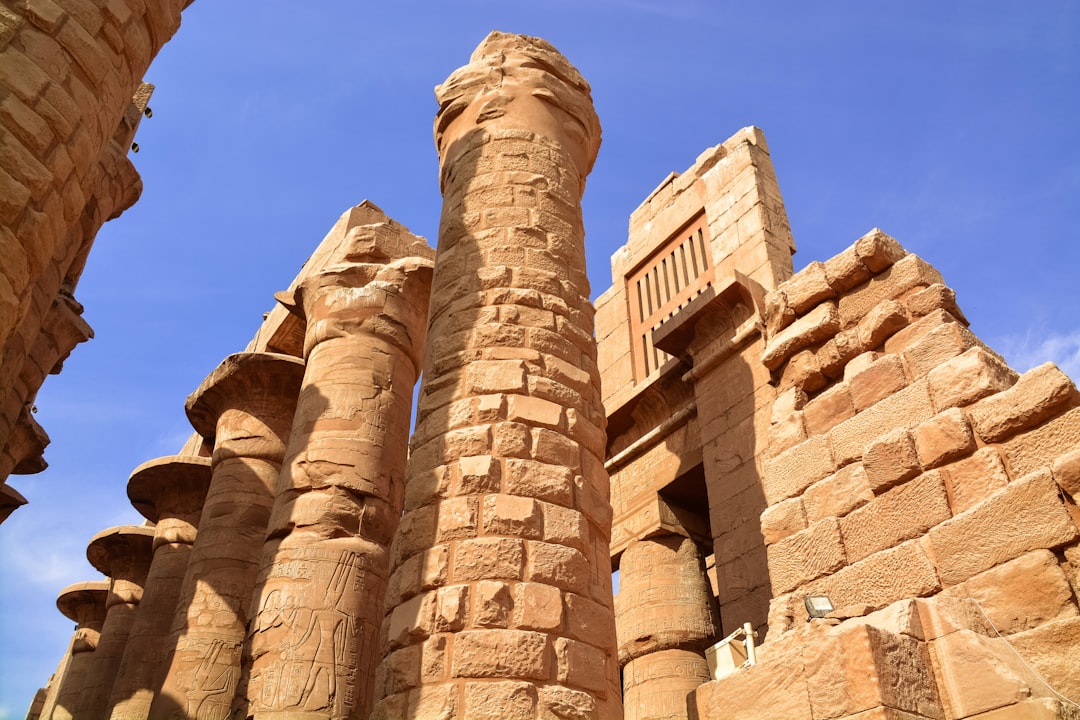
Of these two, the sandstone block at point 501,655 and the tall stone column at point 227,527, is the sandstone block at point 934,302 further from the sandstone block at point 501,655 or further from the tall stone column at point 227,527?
the tall stone column at point 227,527

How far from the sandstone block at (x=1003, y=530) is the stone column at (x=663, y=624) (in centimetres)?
472

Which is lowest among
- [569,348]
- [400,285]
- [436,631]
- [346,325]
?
[436,631]

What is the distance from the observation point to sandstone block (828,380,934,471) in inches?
180

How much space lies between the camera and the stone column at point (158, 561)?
1160 centimetres

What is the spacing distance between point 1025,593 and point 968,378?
1.18 m

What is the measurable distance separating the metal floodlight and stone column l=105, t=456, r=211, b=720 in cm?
1014

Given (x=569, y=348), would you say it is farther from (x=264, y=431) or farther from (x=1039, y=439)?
(x=264, y=431)

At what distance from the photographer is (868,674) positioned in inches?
127

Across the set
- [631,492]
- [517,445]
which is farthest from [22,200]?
[631,492]

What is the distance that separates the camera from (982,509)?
3.97 metres

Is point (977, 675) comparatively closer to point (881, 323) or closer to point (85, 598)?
point (881, 323)

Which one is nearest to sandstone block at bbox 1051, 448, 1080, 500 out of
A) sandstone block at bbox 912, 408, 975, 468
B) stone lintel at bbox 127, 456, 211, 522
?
sandstone block at bbox 912, 408, 975, 468

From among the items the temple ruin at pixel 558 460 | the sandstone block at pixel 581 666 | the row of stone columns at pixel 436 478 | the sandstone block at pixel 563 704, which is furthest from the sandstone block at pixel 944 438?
the sandstone block at pixel 563 704

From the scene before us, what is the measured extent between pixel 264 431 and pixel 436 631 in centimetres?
761
